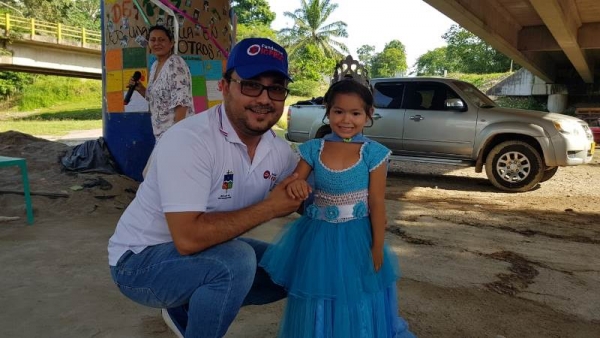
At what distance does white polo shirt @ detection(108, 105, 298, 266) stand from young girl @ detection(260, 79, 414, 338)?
217 mm

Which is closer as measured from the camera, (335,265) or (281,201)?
(281,201)

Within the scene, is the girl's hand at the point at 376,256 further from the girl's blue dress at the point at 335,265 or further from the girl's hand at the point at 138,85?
the girl's hand at the point at 138,85

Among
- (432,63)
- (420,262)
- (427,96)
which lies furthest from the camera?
(432,63)

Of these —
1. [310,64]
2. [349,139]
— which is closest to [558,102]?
[310,64]

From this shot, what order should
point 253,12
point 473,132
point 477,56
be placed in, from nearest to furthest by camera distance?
1. point 473,132
2. point 477,56
3. point 253,12

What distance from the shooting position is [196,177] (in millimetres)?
1954

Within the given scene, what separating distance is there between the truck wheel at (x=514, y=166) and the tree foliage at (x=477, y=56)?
122 feet

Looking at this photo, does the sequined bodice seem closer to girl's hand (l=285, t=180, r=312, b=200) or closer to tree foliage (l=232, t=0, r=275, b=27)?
girl's hand (l=285, t=180, r=312, b=200)

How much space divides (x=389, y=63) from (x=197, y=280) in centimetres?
7645

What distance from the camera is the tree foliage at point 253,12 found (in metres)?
47.0

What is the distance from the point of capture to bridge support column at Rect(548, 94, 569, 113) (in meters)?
23.6

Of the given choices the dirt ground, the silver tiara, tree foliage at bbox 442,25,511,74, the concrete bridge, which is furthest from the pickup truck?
tree foliage at bbox 442,25,511,74

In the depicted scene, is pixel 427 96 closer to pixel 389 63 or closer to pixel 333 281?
pixel 333 281

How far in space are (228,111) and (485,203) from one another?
568cm
